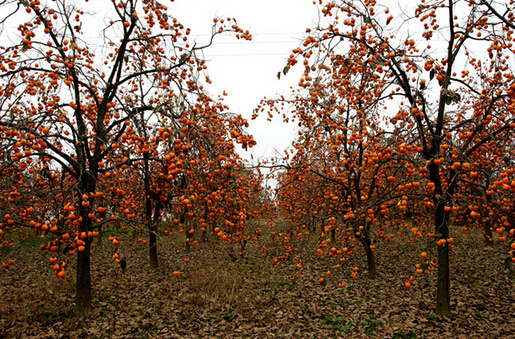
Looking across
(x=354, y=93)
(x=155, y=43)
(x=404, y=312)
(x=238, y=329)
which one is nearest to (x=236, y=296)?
(x=238, y=329)

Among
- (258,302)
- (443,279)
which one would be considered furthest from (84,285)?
(443,279)

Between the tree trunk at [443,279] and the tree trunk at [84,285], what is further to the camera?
the tree trunk at [84,285]

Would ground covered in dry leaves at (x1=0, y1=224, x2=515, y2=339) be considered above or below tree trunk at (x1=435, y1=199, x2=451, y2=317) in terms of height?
below

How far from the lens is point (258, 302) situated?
534 cm

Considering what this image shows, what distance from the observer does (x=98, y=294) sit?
18.6 feet

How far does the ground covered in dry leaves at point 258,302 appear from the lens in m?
4.26

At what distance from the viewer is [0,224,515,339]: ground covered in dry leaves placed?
4.26 m

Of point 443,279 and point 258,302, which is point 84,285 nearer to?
point 258,302

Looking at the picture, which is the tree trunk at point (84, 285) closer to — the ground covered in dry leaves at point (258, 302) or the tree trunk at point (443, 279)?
the ground covered in dry leaves at point (258, 302)

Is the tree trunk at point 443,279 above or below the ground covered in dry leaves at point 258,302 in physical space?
above

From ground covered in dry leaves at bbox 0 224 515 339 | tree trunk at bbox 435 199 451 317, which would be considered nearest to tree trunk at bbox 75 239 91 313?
ground covered in dry leaves at bbox 0 224 515 339

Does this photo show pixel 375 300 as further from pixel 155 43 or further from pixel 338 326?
pixel 155 43

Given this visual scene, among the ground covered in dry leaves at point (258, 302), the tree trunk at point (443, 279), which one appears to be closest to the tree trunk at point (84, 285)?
the ground covered in dry leaves at point (258, 302)

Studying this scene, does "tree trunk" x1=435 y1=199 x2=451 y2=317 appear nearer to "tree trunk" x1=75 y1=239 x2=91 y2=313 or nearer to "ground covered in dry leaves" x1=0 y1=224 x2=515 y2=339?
"ground covered in dry leaves" x1=0 y1=224 x2=515 y2=339
